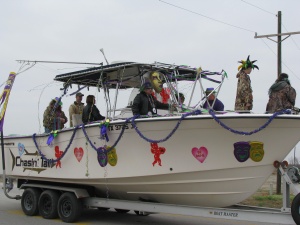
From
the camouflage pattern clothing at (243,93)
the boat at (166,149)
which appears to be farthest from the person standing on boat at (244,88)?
the boat at (166,149)

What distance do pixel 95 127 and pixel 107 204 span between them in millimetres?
1527

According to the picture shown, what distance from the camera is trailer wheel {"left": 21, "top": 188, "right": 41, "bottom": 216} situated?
944cm

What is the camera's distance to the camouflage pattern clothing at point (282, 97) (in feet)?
21.8

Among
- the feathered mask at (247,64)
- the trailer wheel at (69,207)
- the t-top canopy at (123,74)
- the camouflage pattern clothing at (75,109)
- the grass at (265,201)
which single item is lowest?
the grass at (265,201)

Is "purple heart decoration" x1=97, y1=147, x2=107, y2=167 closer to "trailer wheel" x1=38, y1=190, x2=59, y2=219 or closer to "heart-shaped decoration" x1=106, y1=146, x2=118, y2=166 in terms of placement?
"heart-shaped decoration" x1=106, y1=146, x2=118, y2=166

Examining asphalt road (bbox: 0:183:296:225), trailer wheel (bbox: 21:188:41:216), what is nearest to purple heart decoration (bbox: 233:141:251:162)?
asphalt road (bbox: 0:183:296:225)

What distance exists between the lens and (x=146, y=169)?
23.7ft

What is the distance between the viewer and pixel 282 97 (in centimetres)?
666

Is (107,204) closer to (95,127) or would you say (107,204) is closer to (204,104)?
(95,127)

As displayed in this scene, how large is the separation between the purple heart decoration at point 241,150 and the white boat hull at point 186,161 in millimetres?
48

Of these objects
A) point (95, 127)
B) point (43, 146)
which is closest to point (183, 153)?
point (95, 127)

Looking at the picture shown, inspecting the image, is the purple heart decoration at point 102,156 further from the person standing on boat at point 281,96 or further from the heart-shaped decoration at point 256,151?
the person standing on boat at point 281,96

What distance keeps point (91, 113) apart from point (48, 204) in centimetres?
226

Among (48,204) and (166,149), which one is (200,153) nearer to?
(166,149)
